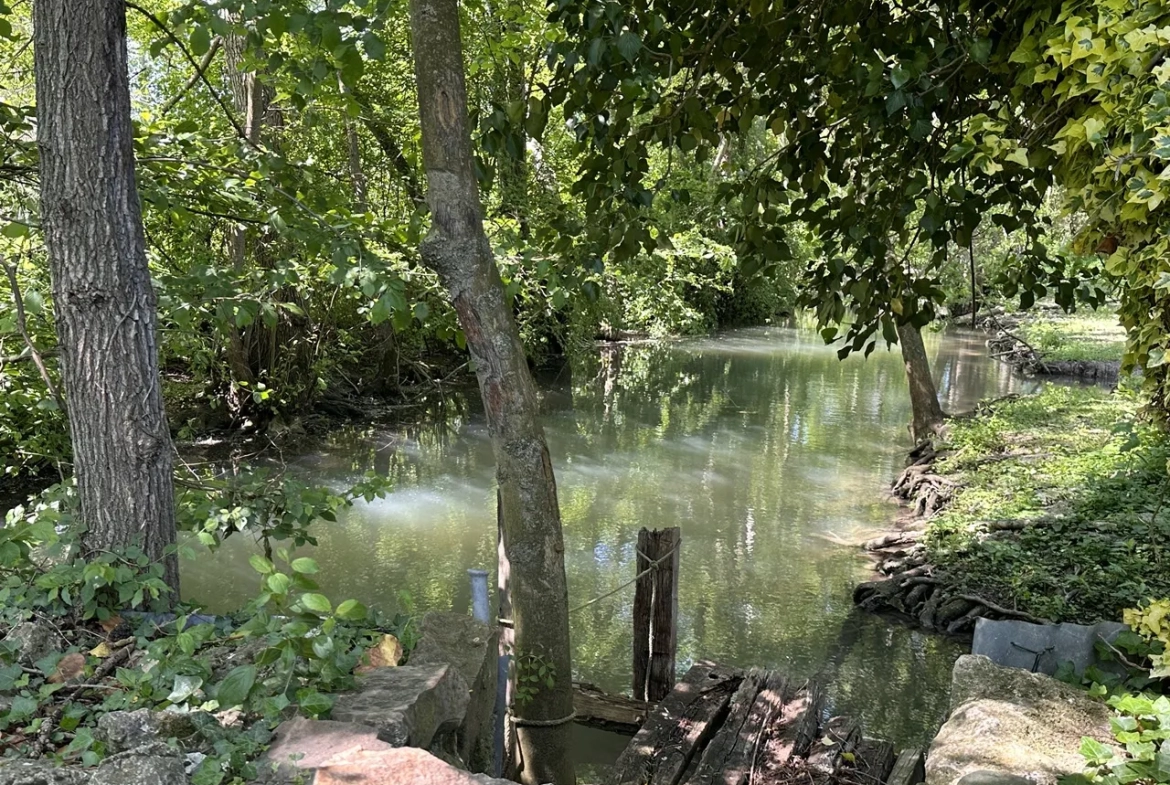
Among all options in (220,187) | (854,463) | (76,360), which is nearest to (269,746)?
(76,360)

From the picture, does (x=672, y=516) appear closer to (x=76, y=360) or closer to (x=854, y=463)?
(x=854, y=463)

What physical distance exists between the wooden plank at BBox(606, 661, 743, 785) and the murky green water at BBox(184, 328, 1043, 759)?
1.32m

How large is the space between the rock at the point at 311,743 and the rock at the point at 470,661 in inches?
27.9

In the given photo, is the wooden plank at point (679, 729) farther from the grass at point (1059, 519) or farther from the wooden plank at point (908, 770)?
the grass at point (1059, 519)

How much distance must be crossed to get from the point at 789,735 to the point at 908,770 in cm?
60

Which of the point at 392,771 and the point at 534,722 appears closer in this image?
the point at 392,771

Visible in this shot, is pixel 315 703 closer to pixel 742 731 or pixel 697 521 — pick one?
pixel 742 731

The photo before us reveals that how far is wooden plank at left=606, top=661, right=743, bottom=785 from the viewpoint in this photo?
409 centimetres

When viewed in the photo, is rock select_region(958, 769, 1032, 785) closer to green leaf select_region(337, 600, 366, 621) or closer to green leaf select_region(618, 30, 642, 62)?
green leaf select_region(337, 600, 366, 621)

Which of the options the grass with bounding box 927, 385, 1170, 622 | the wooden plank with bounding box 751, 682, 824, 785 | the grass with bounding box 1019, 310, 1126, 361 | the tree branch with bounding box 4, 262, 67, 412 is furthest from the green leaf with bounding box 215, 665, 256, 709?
the grass with bounding box 1019, 310, 1126, 361

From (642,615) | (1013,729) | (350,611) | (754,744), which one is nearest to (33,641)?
(350,611)

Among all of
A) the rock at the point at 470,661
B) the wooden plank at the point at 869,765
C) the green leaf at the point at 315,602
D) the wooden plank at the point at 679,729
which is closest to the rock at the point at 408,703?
the rock at the point at 470,661

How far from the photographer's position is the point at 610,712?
550cm

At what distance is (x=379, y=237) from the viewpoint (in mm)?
5250
